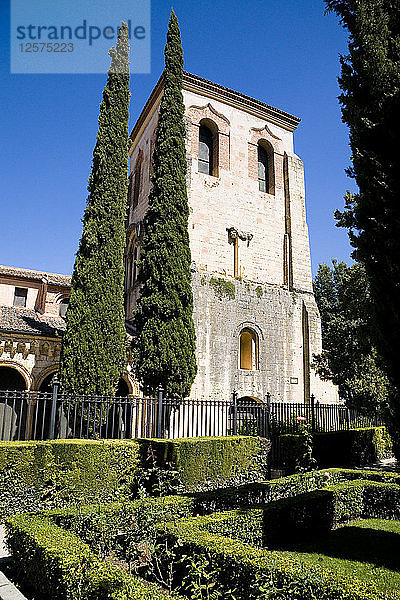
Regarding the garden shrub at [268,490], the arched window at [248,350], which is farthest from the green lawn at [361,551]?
the arched window at [248,350]

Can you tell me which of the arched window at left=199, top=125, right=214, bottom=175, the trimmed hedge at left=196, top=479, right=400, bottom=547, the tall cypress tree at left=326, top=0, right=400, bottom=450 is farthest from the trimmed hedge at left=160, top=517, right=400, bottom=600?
the arched window at left=199, top=125, right=214, bottom=175

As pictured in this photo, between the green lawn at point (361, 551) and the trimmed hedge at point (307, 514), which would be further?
the trimmed hedge at point (307, 514)

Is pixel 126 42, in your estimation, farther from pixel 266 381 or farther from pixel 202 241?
pixel 266 381

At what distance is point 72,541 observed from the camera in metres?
4.69

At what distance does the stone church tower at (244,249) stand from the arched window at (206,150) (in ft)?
0.18

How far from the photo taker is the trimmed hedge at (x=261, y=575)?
3.59 meters

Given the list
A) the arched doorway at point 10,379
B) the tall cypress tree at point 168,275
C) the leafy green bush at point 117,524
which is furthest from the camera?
the arched doorway at point 10,379

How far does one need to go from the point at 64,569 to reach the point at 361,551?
4271mm

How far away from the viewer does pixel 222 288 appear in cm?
1936

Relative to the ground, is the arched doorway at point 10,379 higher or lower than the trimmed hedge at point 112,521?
higher

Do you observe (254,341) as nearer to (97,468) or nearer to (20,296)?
(20,296)

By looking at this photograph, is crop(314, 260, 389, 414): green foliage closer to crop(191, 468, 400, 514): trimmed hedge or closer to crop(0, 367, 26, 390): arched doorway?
crop(191, 468, 400, 514): trimmed hedge

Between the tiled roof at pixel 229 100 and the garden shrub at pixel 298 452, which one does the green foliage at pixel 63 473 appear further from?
the tiled roof at pixel 229 100

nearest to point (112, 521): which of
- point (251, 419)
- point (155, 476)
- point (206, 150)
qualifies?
point (155, 476)
